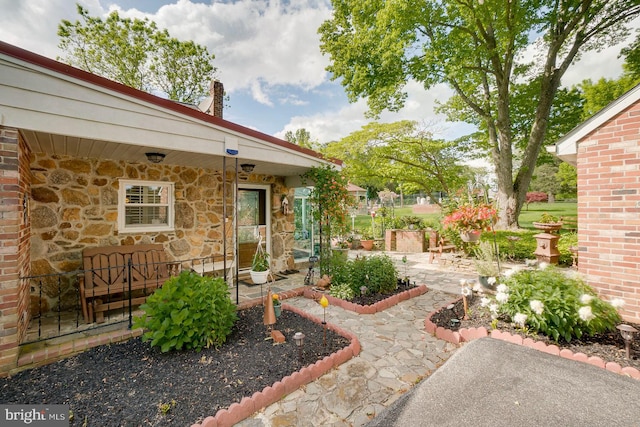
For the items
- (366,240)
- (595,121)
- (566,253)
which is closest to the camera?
(595,121)

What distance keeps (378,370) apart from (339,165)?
4.31 metres

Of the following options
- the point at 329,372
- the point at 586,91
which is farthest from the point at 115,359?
the point at 586,91

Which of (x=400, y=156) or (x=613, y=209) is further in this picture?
(x=400, y=156)

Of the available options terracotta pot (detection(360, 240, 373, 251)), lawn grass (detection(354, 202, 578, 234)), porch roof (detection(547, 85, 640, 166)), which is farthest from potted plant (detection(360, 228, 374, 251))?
porch roof (detection(547, 85, 640, 166))

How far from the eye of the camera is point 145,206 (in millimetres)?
5176

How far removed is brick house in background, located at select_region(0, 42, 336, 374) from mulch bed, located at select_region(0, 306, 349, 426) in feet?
2.21

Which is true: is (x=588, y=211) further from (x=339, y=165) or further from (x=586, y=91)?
(x=586, y=91)

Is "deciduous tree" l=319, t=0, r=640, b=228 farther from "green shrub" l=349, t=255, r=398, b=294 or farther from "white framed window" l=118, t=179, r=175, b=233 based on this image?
"white framed window" l=118, t=179, r=175, b=233

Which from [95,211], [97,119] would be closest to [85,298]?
[95,211]

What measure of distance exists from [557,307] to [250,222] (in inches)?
233

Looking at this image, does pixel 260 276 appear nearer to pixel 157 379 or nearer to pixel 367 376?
pixel 157 379

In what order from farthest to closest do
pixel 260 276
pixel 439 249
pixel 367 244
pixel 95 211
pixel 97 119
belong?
pixel 367 244 < pixel 439 249 < pixel 260 276 < pixel 95 211 < pixel 97 119

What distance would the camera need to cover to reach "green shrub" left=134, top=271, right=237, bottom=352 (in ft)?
9.93

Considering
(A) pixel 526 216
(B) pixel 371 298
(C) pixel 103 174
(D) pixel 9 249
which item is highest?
(C) pixel 103 174
